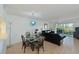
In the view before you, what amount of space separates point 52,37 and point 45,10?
2.41 feet

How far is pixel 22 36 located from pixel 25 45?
9.2 inches

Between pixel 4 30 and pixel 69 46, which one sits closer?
pixel 4 30

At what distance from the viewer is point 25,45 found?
2.44 meters

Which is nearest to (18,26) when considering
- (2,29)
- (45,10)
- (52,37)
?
(2,29)

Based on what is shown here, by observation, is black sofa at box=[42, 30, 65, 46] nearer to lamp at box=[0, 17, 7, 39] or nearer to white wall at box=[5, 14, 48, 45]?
white wall at box=[5, 14, 48, 45]

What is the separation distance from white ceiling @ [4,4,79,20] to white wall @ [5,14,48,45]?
0.12 metres

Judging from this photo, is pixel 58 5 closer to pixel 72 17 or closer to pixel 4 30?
pixel 72 17

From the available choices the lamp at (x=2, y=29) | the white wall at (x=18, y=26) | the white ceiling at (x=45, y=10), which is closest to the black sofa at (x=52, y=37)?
the white wall at (x=18, y=26)

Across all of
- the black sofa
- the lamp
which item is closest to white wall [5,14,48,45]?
the lamp
